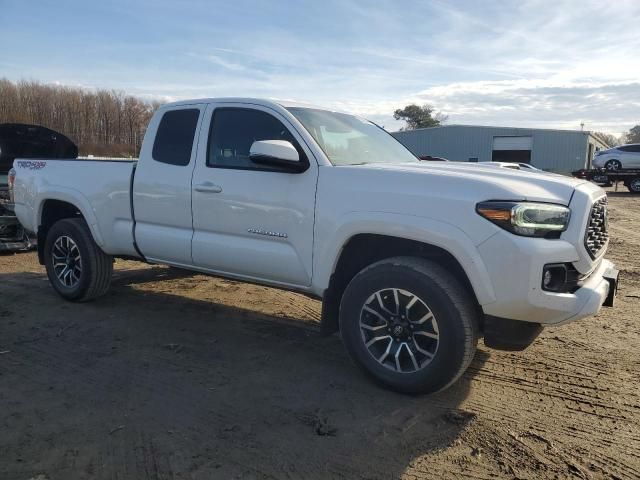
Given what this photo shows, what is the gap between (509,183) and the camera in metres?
3.38

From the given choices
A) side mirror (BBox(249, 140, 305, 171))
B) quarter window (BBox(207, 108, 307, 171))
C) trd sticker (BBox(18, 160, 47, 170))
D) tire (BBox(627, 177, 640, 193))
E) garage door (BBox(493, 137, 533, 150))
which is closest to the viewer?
side mirror (BBox(249, 140, 305, 171))

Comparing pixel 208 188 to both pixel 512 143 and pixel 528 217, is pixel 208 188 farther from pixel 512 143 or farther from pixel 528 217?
pixel 512 143

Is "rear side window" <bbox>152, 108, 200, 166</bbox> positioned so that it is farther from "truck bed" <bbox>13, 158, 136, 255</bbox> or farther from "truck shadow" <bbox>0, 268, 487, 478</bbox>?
"truck shadow" <bbox>0, 268, 487, 478</bbox>

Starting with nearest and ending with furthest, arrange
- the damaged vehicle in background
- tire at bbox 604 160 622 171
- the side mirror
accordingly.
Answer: the side mirror → the damaged vehicle in background → tire at bbox 604 160 622 171

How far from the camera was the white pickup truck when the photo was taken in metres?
3.25

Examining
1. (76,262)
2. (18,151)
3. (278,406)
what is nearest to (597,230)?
(278,406)

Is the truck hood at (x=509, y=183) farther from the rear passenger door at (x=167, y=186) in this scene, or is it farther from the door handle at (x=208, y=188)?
the rear passenger door at (x=167, y=186)

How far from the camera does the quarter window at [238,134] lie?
14.4 feet

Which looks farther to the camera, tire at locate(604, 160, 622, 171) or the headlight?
tire at locate(604, 160, 622, 171)

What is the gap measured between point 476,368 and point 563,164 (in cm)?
4851

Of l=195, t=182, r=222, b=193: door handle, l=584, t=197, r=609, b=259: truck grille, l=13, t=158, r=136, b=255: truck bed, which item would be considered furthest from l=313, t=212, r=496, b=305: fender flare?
l=13, t=158, r=136, b=255: truck bed

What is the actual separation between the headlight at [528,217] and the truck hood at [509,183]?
0.05m

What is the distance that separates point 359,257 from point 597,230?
1.64 m

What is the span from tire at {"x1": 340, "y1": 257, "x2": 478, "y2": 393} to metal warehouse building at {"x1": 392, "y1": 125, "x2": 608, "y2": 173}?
46.2 m
